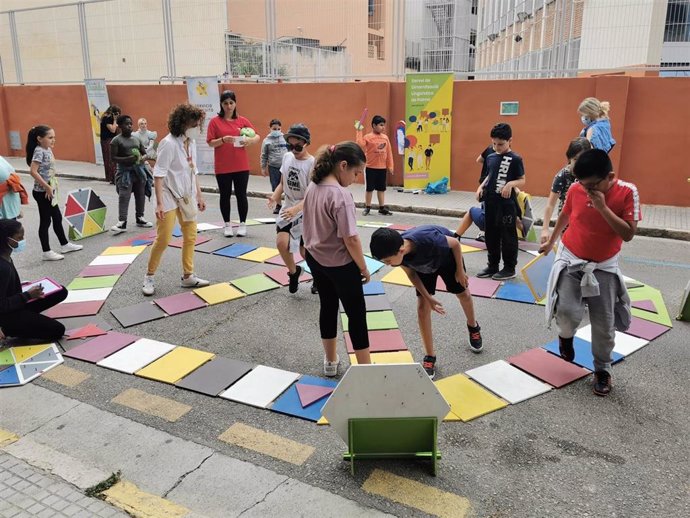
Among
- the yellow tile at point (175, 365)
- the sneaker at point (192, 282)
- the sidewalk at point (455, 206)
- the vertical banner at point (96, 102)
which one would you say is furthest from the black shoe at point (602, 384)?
the vertical banner at point (96, 102)

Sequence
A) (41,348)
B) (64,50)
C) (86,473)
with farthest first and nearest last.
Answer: (64,50), (41,348), (86,473)

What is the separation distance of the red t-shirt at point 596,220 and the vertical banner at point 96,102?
1522 cm

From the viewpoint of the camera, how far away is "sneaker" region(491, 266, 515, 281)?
6.76 meters

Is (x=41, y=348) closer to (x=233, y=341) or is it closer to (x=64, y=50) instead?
(x=233, y=341)

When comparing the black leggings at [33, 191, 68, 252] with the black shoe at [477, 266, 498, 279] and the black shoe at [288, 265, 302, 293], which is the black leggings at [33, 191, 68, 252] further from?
the black shoe at [477, 266, 498, 279]

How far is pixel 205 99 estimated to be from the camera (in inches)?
572

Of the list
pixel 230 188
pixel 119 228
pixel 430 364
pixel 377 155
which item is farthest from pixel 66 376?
pixel 377 155

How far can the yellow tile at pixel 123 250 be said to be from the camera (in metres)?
7.99

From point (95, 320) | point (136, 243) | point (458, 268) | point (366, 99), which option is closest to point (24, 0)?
point (366, 99)

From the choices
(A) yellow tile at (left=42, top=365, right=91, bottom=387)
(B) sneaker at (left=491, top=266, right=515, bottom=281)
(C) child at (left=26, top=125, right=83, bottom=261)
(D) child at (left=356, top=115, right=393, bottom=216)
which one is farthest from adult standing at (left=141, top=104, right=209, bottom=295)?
(D) child at (left=356, top=115, right=393, bottom=216)

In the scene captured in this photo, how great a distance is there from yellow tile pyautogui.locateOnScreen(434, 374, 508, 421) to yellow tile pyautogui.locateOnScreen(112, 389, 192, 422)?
1.89m

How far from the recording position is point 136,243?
333 inches

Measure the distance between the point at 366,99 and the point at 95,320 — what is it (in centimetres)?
880

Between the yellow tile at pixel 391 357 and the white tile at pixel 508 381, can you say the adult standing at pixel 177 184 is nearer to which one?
the yellow tile at pixel 391 357
